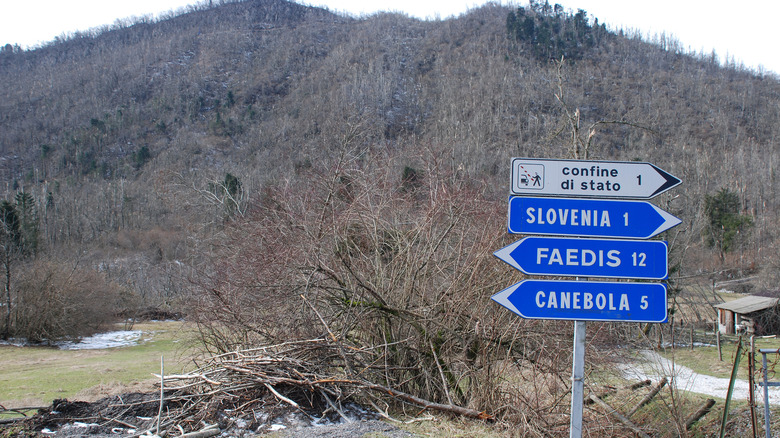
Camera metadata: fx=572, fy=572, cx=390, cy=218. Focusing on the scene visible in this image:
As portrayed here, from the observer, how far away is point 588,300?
144 inches

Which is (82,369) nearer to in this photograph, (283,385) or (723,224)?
(283,385)

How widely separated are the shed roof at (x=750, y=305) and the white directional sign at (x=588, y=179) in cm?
2916

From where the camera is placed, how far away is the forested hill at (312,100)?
82.1m

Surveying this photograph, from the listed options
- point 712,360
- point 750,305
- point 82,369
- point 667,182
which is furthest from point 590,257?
point 750,305

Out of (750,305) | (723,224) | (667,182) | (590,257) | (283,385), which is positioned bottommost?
(750,305)

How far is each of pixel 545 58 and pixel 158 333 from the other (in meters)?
127

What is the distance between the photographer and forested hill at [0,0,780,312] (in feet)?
269

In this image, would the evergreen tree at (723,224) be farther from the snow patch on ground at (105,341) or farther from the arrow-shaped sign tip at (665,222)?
the arrow-shaped sign tip at (665,222)

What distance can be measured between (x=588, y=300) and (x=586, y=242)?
0.38 metres

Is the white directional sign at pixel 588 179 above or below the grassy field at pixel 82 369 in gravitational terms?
above

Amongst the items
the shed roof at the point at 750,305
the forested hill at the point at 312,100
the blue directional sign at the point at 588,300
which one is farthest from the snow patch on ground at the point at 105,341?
the shed roof at the point at 750,305

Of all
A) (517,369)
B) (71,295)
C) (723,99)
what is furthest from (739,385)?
(723,99)

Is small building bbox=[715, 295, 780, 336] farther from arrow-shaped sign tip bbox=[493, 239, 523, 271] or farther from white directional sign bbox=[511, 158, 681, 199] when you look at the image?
arrow-shaped sign tip bbox=[493, 239, 523, 271]

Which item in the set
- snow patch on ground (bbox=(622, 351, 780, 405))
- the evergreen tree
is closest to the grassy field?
snow patch on ground (bbox=(622, 351, 780, 405))
